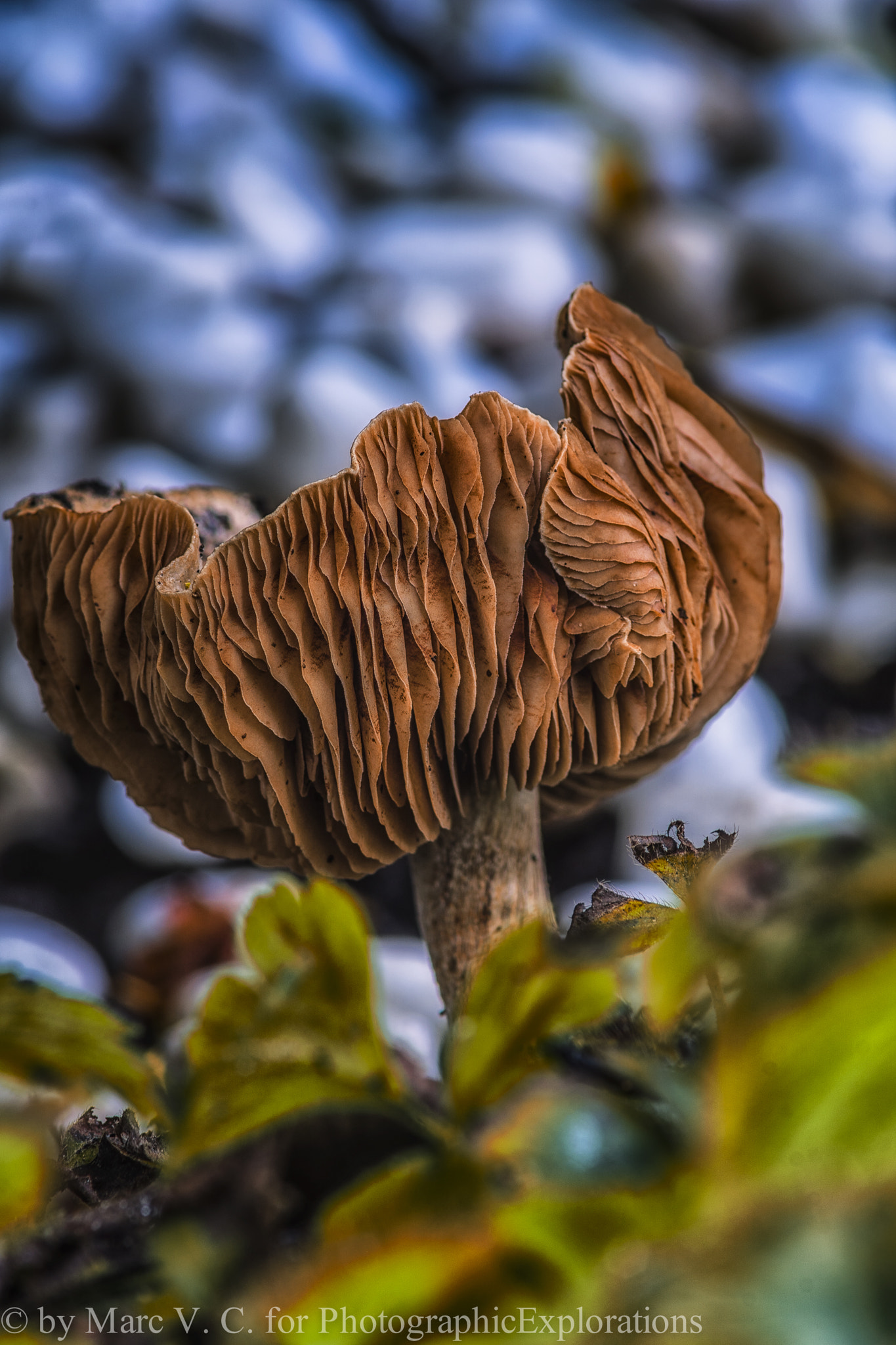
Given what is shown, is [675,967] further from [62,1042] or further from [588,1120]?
[62,1042]

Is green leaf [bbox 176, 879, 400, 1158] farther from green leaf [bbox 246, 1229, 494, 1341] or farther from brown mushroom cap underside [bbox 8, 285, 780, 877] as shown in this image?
brown mushroom cap underside [bbox 8, 285, 780, 877]


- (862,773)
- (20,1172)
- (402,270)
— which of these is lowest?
(20,1172)

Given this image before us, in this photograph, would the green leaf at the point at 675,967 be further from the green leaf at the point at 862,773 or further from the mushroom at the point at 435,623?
the mushroom at the point at 435,623

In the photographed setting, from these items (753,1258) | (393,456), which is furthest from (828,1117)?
(393,456)

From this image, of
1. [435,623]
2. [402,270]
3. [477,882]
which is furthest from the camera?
[402,270]

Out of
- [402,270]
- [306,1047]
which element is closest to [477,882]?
[306,1047]

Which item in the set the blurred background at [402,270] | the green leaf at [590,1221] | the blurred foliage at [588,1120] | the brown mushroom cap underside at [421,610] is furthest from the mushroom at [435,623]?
the blurred background at [402,270]

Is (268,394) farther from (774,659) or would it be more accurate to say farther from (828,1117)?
(828,1117)
